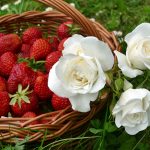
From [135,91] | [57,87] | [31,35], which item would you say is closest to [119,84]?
[135,91]

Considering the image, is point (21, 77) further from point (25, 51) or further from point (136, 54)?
point (136, 54)

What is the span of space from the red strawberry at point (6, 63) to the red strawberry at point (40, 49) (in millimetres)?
61

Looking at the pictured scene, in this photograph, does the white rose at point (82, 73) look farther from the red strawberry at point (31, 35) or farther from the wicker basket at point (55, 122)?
the red strawberry at point (31, 35)

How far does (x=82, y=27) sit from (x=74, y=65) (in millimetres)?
330

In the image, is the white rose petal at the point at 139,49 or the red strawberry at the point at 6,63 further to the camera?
the red strawberry at the point at 6,63

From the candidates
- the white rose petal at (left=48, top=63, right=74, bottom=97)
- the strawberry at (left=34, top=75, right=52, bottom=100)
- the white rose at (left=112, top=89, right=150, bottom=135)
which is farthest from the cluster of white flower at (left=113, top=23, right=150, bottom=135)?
the strawberry at (left=34, top=75, right=52, bottom=100)

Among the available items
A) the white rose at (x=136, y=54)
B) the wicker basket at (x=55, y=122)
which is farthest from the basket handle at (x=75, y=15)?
the white rose at (x=136, y=54)

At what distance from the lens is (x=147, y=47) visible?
1.26 m

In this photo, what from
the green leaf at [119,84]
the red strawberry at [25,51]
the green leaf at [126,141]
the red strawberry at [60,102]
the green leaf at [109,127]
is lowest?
the green leaf at [126,141]

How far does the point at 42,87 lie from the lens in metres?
1.44

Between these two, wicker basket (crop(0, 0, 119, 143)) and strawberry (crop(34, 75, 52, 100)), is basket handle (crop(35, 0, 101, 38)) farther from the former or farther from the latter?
strawberry (crop(34, 75, 52, 100))

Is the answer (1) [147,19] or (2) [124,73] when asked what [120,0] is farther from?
(2) [124,73]

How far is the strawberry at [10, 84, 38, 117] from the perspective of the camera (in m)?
1.41

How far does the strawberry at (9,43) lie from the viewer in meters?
1.64
